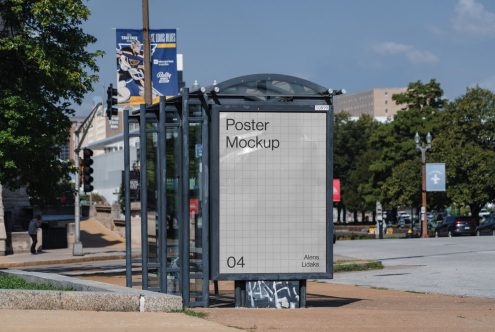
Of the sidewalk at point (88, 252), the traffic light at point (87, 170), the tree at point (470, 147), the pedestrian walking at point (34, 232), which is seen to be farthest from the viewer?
the tree at point (470, 147)

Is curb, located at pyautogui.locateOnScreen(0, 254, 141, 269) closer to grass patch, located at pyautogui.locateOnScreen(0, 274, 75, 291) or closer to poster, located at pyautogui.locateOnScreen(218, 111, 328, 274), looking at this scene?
grass patch, located at pyautogui.locateOnScreen(0, 274, 75, 291)

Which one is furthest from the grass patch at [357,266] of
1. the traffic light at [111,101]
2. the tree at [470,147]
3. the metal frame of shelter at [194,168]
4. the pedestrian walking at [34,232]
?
the tree at [470,147]

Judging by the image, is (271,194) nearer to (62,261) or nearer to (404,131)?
(62,261)

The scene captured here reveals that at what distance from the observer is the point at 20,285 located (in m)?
15.0

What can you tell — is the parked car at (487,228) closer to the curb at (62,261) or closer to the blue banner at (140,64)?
the curb at (62,261)

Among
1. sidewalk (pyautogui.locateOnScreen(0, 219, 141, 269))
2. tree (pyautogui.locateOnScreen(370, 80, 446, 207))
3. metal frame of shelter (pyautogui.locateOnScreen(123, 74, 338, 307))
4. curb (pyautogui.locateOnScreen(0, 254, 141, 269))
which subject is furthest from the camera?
tree (pyautogui.locateOnScreen(370, 80, 446, 207))

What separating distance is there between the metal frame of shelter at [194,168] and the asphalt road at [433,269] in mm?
6656

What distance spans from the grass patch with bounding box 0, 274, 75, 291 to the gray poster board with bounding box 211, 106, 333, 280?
7.94ft

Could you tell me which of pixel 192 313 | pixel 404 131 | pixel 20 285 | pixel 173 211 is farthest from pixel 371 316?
pixel 404 131

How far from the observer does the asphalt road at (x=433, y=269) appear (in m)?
21.1

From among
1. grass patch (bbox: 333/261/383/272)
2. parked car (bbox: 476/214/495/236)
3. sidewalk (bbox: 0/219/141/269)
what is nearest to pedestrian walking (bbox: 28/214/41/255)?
sidewalk (bbox: 0/219/141/269)

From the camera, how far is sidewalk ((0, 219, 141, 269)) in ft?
129

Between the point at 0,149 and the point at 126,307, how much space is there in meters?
13.8

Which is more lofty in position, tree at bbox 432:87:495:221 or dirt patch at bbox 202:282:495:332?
tree at bbox 432:87:495:221
